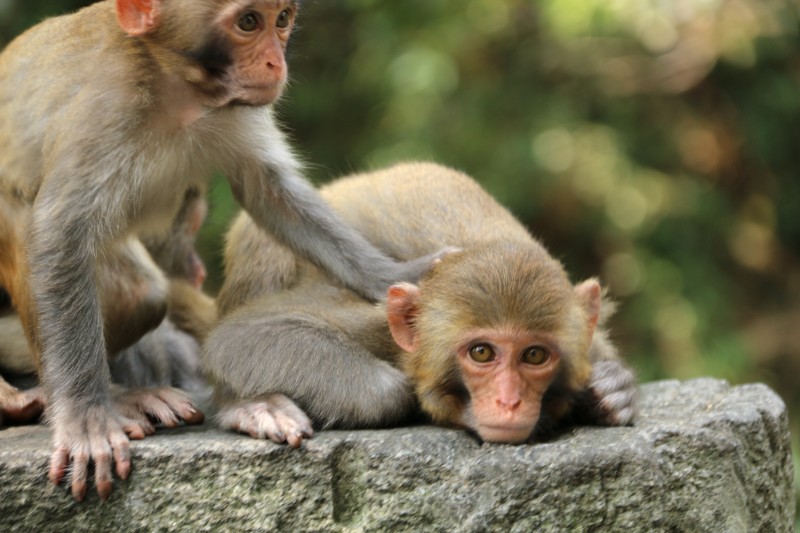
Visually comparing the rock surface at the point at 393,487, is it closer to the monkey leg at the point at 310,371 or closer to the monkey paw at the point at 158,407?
the monkey leg at the point at 310,371

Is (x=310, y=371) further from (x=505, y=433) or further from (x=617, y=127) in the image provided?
(x=617, y=127)

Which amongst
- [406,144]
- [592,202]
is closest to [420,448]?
[406,144]

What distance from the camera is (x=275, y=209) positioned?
22.1 ft

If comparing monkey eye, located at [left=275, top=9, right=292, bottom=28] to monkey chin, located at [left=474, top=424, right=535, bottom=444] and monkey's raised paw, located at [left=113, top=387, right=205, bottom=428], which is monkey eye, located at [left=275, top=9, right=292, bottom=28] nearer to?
monkey's raised paw, located at [left=113, top=387, right=205, bottom=428]

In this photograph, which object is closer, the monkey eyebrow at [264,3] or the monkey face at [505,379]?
the monkey face at [505,379]

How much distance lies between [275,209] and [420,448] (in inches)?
77.9

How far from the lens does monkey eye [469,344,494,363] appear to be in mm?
5617

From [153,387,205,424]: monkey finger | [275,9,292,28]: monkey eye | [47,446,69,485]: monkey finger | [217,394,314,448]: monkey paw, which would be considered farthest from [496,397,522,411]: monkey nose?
[275,9,292,28]: monkey eye

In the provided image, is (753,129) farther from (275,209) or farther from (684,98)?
(275,209)

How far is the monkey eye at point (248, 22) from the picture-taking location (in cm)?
572

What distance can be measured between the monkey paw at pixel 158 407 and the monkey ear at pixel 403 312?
1.10 metres

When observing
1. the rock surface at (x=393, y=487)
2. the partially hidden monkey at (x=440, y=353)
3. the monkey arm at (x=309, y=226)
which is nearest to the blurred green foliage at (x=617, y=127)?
the monkey arm at (x=309, y=226)

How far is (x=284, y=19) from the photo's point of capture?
5879 mm

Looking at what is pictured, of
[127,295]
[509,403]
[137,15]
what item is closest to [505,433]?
[509,403]
